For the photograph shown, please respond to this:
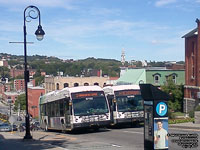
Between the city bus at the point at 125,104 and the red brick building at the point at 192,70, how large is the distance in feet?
88.1

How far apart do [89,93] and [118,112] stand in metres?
2.47

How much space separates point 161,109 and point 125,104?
593 inches

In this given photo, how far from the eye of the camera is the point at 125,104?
2489cm

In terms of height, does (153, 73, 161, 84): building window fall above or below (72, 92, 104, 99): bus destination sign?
above

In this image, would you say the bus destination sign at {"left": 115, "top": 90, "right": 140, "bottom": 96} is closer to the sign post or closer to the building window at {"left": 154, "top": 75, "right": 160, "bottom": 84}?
the sign post

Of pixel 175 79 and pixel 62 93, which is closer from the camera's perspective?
pixel 62 93

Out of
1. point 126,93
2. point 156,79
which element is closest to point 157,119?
point 126,93

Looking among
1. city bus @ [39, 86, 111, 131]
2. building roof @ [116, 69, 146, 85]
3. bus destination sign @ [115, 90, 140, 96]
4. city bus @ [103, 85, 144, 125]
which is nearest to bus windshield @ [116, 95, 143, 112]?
city bus @ [103, 85, 144, 125]

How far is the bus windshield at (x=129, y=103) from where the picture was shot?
24766 millimetres

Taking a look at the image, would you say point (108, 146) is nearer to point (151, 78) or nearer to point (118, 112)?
point (118, 112)

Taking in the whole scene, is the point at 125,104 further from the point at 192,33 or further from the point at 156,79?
the point at 156,79

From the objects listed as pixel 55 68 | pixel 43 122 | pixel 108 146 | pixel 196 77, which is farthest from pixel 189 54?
pixel 55 68

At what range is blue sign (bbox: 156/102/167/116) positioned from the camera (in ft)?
32.2

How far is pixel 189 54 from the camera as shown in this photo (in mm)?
53188
